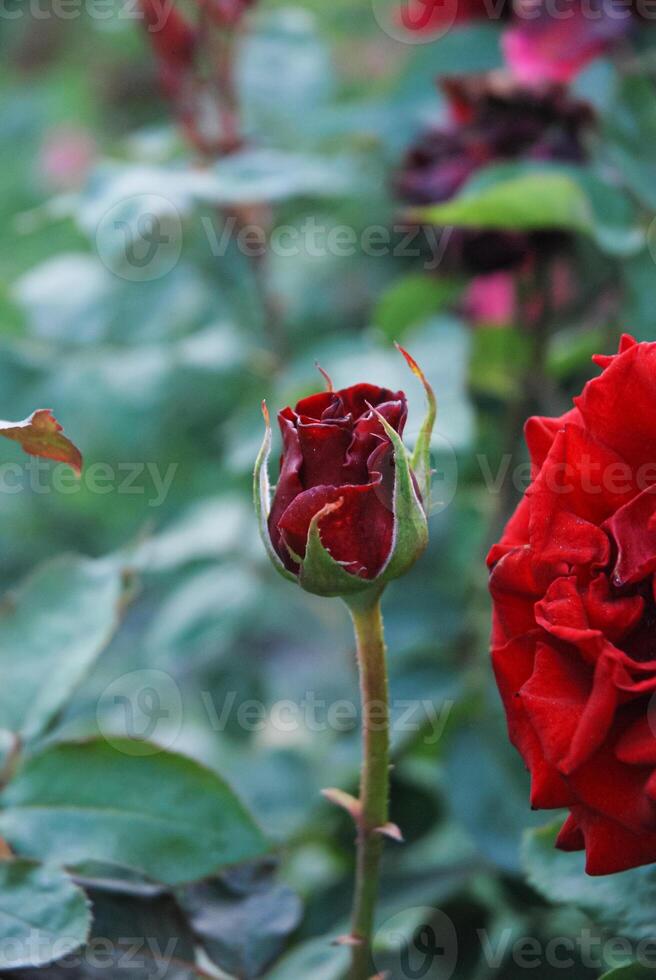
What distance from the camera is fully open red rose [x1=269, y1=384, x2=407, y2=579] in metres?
0.40

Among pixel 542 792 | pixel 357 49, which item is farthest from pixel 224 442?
pixel 357 49

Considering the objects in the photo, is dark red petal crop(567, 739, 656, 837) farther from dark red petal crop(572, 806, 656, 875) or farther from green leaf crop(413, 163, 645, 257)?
green leaf crop(413, 163, 645, 257)

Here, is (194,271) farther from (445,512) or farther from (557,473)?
(557,473)

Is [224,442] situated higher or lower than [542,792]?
higher

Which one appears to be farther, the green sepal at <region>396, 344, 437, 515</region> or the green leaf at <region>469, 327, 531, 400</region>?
the green leaf at <region>469, 327, 531, 400</region>

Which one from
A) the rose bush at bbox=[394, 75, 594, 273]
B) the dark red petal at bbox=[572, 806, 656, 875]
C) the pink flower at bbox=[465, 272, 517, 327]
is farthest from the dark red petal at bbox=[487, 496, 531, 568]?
the pink flower at bbox=[465, 272, 517, 327]

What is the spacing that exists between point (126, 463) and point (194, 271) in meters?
0.22

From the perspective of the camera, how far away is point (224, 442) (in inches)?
41.5

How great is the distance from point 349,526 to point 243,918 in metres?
0.25

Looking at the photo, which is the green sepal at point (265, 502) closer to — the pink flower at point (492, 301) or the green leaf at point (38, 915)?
the green leaf at point (38, 915)

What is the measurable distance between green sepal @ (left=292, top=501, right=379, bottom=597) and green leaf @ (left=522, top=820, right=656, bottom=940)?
7.0 inches

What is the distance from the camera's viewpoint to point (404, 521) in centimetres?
40

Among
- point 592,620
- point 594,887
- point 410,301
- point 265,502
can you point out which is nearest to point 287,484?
point 265,502

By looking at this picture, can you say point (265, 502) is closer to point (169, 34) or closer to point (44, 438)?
point (44, 438)
